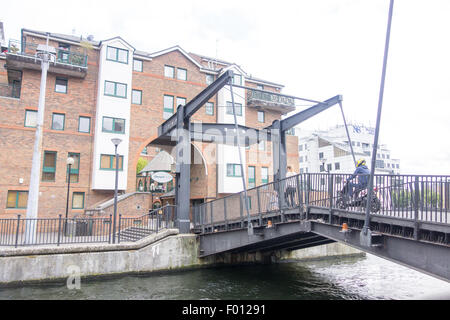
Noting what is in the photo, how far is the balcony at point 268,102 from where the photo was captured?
29.5m

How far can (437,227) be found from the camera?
6.36m

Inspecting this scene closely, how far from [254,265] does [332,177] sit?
9.44 m

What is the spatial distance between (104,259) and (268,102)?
2069 centimetres

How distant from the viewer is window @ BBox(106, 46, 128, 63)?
24.6 meters

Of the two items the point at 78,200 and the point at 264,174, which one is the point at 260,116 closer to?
the point at 264,174

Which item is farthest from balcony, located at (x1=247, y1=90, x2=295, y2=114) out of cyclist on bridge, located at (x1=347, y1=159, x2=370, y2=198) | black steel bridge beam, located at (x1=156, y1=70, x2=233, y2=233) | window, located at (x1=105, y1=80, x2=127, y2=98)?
cyclist on bridge, located at (x1=347, y1=159, x2=370, y2=198)

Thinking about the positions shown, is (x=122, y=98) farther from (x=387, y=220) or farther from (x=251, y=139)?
(x=387, y=220)

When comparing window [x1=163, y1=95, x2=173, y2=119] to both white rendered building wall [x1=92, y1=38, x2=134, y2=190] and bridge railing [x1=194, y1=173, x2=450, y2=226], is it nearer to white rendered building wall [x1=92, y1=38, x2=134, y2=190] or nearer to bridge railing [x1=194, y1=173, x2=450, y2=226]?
white rendered building wall [x1=92, y1=38, x2=134, y2=190]

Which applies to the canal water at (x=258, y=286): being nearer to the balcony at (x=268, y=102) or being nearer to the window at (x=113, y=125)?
the window at (x=113, y=125)

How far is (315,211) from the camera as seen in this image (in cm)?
997

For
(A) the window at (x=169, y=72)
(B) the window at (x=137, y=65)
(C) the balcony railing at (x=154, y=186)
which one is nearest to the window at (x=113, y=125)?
(B) the window at (x=137, y=65)

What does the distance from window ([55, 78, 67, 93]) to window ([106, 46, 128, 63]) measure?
3389mm

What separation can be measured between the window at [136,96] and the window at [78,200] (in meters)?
7.42
